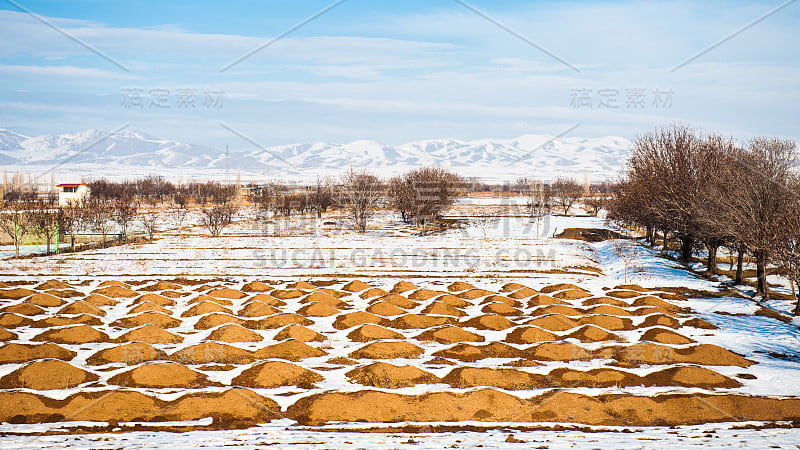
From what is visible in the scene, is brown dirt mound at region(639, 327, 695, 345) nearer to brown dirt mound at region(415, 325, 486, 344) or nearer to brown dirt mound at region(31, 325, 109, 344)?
brown dirt mound at region(415, 325, 486, 344)

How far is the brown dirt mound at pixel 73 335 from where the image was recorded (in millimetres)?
23188

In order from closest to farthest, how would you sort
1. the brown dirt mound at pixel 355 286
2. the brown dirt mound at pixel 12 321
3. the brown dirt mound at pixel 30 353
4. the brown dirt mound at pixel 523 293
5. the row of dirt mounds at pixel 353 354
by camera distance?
the row of dirt mounds at pixel 353 354, the brown dirt mound at pixel 30 353, the brown dirt mound at pixel 12 321, the brown dirt mound at pixel 523 293, the brown dirt mound at pixel 355 286

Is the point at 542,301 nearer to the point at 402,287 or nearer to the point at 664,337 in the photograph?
the point at 664,337

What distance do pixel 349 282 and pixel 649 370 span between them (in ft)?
64.6

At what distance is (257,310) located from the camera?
28.2m

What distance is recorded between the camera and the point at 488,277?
1519 inches

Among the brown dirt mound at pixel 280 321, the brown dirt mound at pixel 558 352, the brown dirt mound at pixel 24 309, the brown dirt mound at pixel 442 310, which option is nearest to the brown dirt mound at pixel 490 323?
the brown dirt mound at pixel 442 310

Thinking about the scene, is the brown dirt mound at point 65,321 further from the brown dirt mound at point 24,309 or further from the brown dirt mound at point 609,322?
the brown dirt mound at point 609,322

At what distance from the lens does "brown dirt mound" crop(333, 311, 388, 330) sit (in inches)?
1035

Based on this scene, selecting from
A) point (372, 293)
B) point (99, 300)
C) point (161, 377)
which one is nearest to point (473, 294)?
point (372, 293)

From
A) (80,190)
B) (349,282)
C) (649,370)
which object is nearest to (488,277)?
(349,282)

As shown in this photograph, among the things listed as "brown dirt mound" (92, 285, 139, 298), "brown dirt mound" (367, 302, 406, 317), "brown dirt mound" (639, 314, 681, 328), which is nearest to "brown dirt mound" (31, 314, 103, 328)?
"brown dirt mound" (92, 285, 139, 298)

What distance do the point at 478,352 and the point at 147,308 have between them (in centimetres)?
1670

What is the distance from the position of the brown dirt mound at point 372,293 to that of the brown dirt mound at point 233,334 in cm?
881
